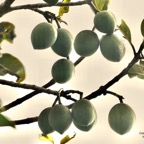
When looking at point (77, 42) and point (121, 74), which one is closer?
point (121, 74)

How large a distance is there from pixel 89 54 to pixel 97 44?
0.12 ft

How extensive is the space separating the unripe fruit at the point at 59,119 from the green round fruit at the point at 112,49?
187mm

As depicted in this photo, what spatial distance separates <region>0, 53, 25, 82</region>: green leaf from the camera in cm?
110

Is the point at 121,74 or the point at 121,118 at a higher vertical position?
the point at 121,74

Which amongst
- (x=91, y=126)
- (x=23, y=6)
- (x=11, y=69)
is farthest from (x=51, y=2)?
(x=91, y=126)

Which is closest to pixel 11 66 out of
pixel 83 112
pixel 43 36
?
pixel 43 36

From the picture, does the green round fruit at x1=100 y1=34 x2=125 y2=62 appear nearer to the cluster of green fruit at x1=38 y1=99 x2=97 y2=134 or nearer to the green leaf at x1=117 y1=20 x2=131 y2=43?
the green leaf at x1=117 y1=20 x2=131 y2=43

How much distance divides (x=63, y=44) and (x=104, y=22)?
13cm

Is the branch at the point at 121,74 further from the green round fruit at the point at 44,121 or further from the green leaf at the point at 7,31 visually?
the green leaf at the point at 7,31

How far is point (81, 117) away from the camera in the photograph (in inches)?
40.7

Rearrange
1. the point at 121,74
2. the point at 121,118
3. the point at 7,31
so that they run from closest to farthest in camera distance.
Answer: the point at 121,74 < the point at 121,118 < the point at 7,31

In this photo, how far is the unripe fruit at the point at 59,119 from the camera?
1.02 m

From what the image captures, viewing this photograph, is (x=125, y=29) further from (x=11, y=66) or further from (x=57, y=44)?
(x=11, y=66)

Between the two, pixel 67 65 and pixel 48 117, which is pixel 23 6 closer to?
pixel 67 65
